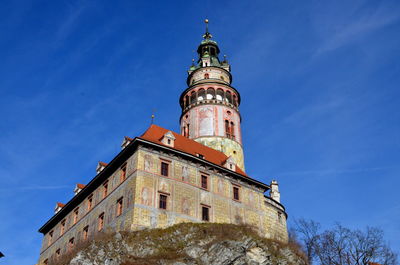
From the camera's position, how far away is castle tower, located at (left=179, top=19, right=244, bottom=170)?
51.2m

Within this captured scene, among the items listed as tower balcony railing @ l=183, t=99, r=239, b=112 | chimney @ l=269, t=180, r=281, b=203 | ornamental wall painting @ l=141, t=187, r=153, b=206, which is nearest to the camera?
ornamental wall painting @ l=141, t=187, r=153, b=206

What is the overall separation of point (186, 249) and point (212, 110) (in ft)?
77.1

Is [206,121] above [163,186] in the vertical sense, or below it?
above

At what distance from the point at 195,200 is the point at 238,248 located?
7.70 meters

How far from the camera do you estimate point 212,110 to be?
5319 cm

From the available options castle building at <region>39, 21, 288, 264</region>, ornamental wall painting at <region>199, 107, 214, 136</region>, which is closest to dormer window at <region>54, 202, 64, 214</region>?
castle building at <region>39, 21, 288, 264</region>

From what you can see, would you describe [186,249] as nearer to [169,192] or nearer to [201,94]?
[169,192]

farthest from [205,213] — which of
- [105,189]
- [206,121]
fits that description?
[206,121]

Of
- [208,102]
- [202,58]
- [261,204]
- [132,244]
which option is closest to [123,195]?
[132,244]

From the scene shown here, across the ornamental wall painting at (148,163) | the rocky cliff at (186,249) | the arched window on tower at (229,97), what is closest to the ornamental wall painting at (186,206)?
the rocky cliff at (186,249)

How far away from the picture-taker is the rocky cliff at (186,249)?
30.3 meters

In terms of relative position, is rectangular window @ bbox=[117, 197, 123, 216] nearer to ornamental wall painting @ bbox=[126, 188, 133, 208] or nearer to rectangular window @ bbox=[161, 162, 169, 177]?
ornamental wall painting @ bbox=[126, 188, 133, 208]

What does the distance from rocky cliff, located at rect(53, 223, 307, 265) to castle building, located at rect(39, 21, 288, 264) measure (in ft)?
6.81

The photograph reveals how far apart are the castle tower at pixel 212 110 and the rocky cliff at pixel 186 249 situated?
16643mm
